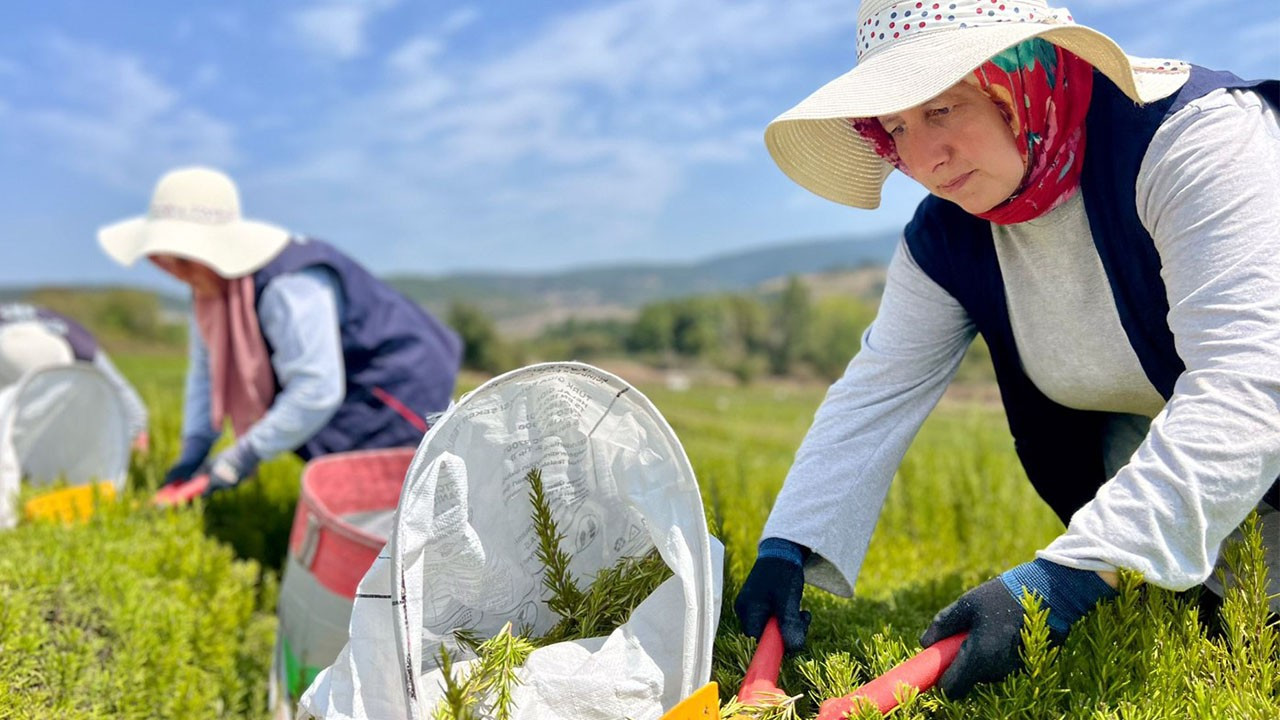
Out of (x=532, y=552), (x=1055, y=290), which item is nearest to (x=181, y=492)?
(x=532, y=552)

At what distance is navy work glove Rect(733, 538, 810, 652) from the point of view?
1581 millimetres

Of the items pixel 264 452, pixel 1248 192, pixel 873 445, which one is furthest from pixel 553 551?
pixel 264 452

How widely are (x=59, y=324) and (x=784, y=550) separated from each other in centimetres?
462

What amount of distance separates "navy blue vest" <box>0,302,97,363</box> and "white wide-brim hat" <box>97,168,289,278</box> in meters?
1.64

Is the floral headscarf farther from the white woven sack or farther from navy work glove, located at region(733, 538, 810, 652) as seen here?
the white woven sack

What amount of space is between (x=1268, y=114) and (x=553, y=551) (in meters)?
1.24

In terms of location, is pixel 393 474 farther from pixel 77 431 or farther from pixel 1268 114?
pixel 1268 114

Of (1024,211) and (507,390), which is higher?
(1024,211)

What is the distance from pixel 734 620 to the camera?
170 cm

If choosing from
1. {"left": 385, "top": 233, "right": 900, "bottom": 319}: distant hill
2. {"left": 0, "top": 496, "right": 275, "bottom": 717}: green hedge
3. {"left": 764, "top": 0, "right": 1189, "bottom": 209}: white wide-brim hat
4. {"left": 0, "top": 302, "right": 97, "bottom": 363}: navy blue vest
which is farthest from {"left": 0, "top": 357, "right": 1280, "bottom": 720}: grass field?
{"left": 385, "top": 233, "right": 900, "bottom": 319}: distant hill

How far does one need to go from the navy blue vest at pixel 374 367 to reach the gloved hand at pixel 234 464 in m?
0.33

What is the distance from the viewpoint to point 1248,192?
4.43 ft

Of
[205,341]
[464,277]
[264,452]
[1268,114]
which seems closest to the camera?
[1268,114]

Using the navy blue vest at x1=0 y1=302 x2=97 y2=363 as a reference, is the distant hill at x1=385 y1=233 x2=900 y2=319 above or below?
below
